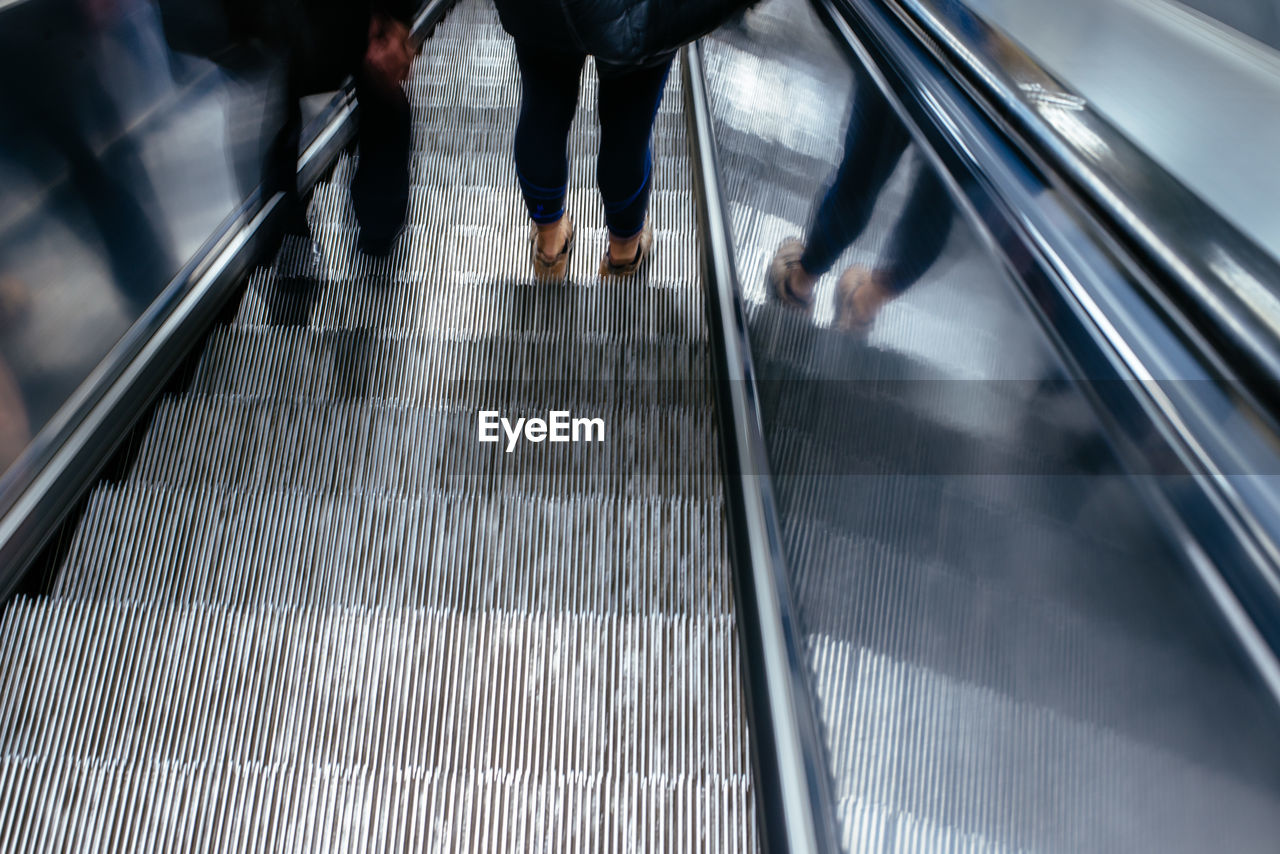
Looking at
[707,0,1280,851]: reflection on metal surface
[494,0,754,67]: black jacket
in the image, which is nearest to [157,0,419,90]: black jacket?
[494,0,754,67]: black jacket

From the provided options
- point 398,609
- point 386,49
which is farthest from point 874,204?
point 386,49

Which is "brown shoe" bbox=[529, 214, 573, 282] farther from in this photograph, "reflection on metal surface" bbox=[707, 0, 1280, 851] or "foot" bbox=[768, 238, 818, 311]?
"reflection on metal surface" bbox=[707, 0, 1280, 851]

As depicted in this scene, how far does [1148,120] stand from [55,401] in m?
2.40

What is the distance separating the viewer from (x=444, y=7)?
4.54m

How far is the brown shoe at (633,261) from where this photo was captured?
255 centimetres

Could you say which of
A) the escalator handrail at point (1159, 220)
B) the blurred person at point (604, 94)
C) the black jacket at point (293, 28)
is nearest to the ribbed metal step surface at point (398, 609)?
the blurred person at point (604, 94)

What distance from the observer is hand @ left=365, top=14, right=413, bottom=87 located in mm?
2016

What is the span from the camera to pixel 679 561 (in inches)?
70.7

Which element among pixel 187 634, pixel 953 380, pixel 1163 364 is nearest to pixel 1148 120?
pixel 953 380

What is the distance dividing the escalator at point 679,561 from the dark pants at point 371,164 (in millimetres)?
122

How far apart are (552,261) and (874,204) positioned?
141 cm

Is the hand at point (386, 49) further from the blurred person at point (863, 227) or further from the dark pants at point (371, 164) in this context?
the blurred person at point (863, 227)

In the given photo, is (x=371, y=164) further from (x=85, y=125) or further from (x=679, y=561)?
(x=679, y=561)

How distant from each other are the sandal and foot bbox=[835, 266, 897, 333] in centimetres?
25
